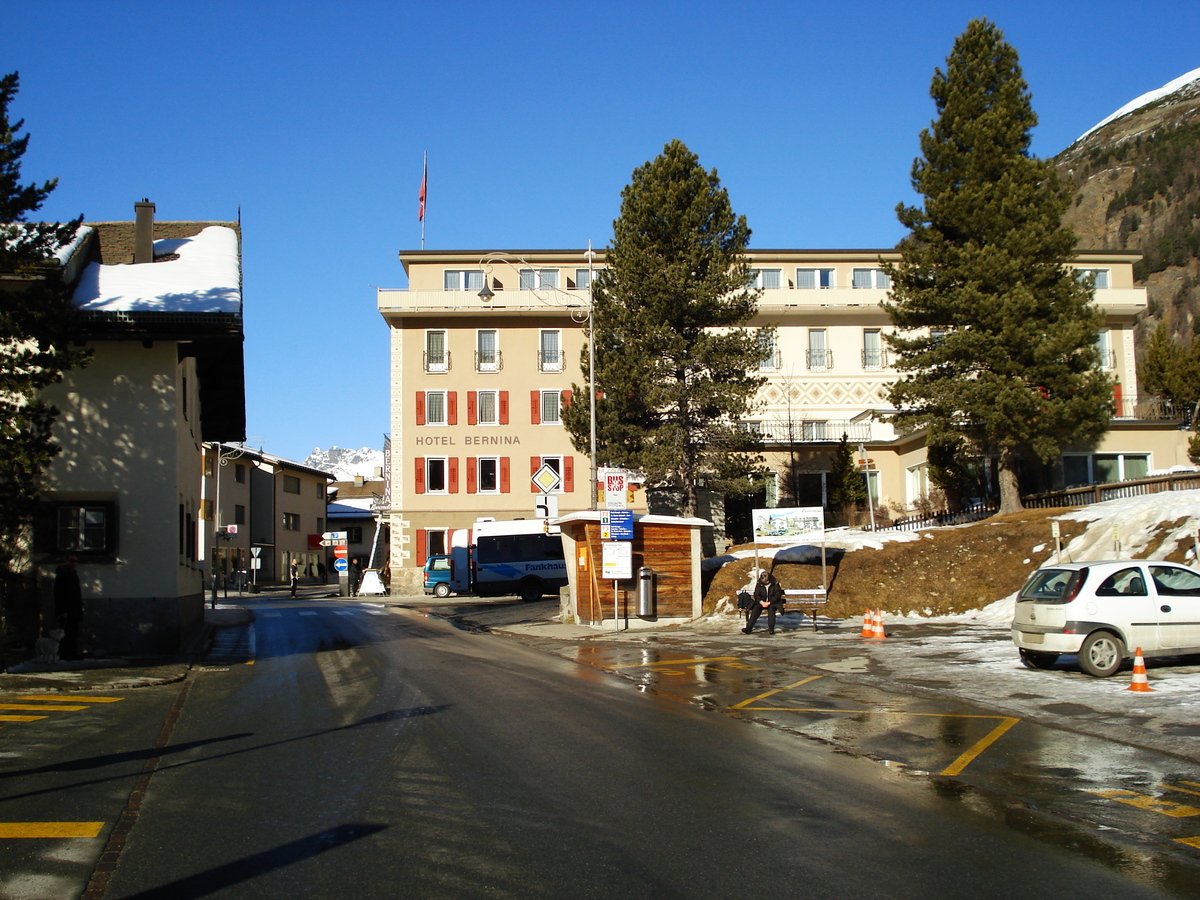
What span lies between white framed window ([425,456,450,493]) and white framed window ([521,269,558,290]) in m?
9.70

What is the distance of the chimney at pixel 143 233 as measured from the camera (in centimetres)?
2430

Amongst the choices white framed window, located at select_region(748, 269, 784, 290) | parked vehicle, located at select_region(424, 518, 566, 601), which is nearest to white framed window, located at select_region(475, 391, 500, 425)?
parked vehicle, located at select_region(424, 518, 566, 601)

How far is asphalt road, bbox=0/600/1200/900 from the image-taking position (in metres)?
5.69

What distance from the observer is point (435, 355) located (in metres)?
52.6

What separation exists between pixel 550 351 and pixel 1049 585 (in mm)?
39704

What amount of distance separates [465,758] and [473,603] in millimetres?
32672

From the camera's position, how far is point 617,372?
1422 inches

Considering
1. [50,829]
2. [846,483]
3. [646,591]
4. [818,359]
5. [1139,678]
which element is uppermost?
[818,359]

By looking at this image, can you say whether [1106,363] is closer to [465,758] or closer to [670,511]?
[670,511]

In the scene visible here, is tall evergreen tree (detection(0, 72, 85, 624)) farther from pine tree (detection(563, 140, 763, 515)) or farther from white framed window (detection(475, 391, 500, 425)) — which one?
white framed window (detection(475, 391, 500, 425))

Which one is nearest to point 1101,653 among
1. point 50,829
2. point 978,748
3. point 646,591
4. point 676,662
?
point 978,748

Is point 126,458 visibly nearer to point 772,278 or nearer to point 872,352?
point 772,278

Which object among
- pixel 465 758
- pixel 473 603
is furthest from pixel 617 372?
pixel 465 758

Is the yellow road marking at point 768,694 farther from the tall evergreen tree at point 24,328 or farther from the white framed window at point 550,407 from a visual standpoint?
the white framed window at point 550,407
